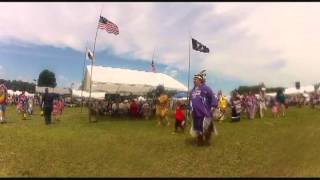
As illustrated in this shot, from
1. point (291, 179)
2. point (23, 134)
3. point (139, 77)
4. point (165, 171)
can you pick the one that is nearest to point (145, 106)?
point (139, 77)

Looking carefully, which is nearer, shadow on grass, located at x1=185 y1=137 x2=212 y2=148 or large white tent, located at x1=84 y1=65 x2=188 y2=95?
shadow on grass, located at x1=185 y1=137 x2=212 y2=148

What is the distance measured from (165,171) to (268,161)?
3805 millimetres

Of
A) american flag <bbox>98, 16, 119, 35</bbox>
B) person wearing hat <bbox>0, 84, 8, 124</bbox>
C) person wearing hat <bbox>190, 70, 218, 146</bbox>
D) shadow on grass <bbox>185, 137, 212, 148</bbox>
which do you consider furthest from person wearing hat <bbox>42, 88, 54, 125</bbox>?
person wearing hat <bbox>190, 70, 218, 146</bbox>

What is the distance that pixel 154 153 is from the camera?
17953mm

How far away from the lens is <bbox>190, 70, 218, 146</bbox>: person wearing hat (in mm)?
18438

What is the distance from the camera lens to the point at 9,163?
54.2 feet

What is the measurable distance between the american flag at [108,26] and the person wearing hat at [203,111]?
14.3 metres

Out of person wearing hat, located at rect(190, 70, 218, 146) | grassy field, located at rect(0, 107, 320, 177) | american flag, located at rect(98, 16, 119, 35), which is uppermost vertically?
american flag, located at rect(98, 16, 119, 35)

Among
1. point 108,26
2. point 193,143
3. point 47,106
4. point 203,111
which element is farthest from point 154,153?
point 108,26

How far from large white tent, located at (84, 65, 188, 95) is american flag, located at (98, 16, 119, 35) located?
4706 mm

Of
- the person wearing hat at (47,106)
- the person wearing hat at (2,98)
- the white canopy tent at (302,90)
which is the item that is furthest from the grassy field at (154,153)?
the white canopy tent at (302,90)

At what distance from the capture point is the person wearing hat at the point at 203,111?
18438mm

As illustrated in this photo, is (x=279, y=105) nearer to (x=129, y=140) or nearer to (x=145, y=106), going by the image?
(x=145, y=106)

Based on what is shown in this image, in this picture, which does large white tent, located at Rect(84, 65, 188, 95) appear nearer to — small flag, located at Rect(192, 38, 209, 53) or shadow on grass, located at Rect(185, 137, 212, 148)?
small flag, located at Rect(192, 38, 209, 53)
